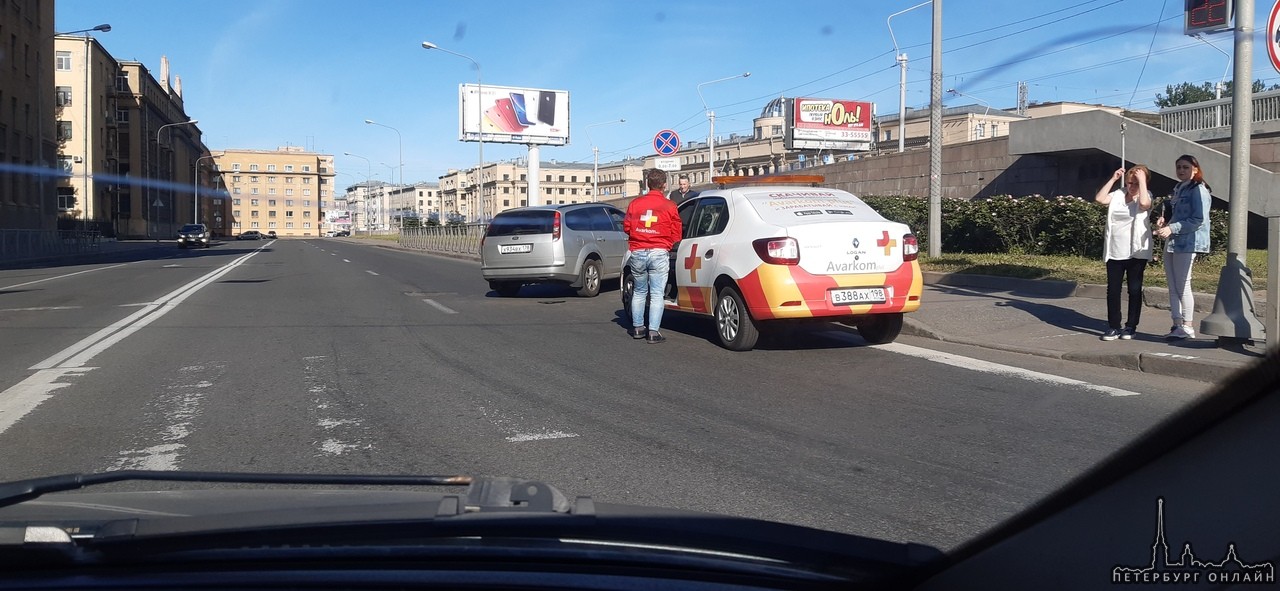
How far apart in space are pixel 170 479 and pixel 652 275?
698cm

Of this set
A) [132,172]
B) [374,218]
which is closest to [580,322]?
[132,172]

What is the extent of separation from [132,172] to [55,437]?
7635 cm

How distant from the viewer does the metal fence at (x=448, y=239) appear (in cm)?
3862

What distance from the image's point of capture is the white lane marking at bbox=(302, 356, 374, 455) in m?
5.23

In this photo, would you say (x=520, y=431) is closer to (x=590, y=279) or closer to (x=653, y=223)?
(x=653, y=223)

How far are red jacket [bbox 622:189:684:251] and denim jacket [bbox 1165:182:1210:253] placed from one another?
4.49m

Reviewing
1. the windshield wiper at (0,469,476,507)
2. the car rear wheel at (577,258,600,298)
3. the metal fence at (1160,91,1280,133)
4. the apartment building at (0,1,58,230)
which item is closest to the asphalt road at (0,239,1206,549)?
the windshield wiper at (0,469,476,507)

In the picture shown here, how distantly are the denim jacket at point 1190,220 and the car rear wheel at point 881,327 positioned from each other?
2.45m

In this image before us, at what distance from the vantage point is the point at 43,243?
3706 cm

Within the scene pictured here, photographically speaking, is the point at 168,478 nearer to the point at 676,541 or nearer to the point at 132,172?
the point at 676,541

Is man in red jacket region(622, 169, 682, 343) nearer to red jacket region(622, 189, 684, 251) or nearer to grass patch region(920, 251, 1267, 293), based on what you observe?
red jacket region(622, 189, 684, 251)

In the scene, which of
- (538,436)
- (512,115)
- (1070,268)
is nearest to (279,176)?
(512,115)

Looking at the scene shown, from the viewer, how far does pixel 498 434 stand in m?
5.52

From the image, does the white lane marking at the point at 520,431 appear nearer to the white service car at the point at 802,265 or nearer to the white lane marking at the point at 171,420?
the white lane marking at the point at 171,420
